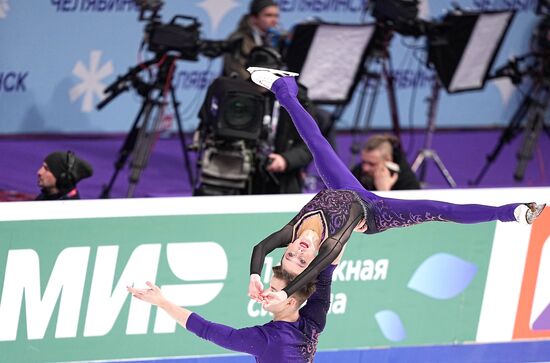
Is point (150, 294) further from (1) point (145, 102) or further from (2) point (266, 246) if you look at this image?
(1) point (145, 102)

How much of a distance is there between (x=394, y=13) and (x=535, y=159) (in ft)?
11.2

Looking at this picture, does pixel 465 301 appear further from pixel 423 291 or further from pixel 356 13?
pixel 356 13

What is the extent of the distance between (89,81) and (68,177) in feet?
13.1

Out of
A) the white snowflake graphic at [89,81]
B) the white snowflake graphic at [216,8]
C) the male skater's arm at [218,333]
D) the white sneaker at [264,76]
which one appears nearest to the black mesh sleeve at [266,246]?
the male skater's arm at [218,333]

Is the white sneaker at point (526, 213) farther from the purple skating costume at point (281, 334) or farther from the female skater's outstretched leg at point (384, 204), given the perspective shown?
the purple skating costume at point (281, 334)

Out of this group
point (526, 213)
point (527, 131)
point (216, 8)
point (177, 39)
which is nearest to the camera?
point (526, 213)

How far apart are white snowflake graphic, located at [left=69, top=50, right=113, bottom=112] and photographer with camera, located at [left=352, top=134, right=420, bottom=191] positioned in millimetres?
3643

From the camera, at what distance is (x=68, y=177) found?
23.8 feet

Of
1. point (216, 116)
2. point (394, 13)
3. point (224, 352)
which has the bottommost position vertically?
point (224, 352)

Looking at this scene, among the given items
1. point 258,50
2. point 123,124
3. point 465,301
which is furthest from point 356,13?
point 465,301

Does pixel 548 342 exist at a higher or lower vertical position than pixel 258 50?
lower

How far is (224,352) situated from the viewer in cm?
688

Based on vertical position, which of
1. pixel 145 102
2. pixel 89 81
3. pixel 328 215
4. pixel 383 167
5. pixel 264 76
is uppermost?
pixel 264 76

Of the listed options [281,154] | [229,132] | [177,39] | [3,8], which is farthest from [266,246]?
[3,8]
